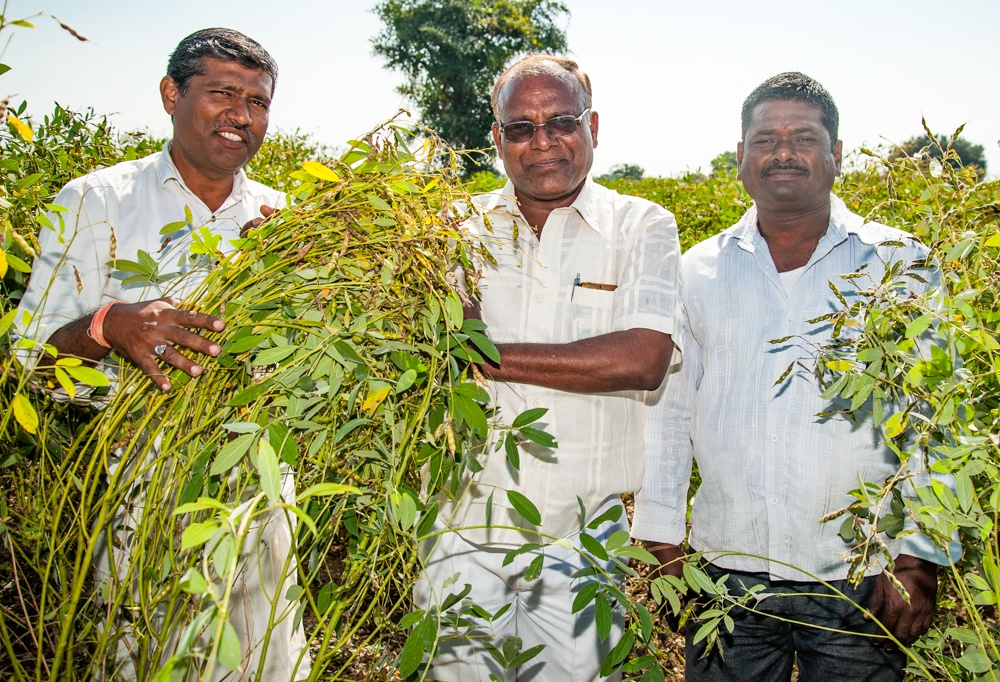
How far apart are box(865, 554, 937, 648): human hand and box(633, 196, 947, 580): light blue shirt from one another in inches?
2.6

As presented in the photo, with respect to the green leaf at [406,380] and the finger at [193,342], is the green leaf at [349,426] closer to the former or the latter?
the green leaf at [406,380]

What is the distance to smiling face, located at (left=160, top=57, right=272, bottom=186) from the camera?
231cm

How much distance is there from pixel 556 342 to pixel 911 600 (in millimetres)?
1187

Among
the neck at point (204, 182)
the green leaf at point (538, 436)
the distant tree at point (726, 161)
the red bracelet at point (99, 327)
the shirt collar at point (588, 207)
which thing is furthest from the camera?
the distant tree at point (726, 161)

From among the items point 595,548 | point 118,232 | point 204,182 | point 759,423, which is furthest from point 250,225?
point 759,423

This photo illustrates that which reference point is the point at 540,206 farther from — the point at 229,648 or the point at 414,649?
the point at 229,648

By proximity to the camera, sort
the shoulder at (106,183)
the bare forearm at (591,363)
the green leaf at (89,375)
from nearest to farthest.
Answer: the green leaf at (89,375), the bare forearm at (591,363), the shoulder at (106,183)

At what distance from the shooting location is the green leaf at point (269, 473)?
2.82 feet

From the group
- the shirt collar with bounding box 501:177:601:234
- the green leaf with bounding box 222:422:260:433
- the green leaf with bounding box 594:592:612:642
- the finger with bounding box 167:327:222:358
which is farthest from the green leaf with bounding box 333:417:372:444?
the shirt collar with bounding box 501:177:601:234

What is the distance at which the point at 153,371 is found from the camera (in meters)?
1.33

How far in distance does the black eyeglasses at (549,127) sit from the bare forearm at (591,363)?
65 cm

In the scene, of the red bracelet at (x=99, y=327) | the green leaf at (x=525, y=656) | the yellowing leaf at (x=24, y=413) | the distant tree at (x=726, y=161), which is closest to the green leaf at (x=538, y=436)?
the green leaf at (x=525, y=656)

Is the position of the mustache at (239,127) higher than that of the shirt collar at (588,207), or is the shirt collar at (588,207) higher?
the mustache at (239,127)

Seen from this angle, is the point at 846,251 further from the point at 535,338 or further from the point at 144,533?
the point at 144,533
